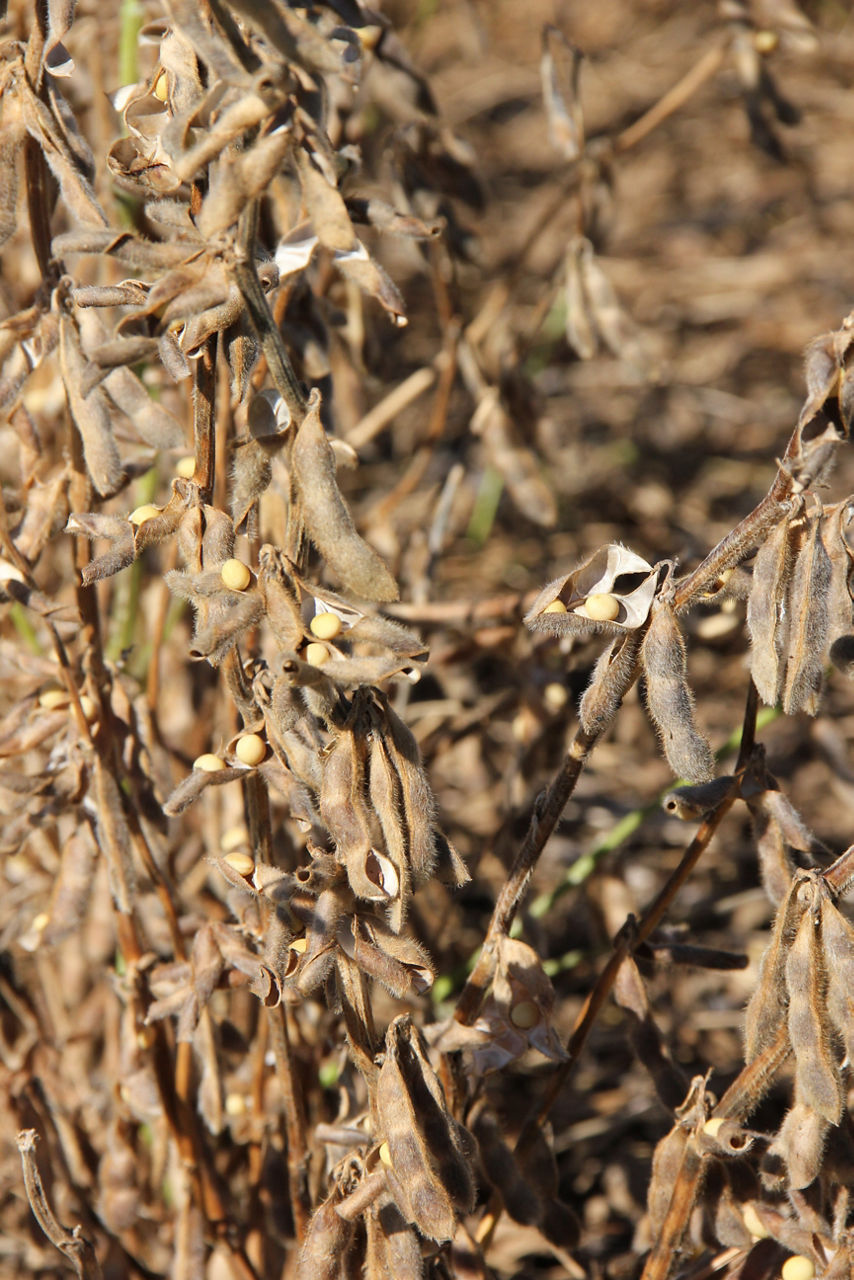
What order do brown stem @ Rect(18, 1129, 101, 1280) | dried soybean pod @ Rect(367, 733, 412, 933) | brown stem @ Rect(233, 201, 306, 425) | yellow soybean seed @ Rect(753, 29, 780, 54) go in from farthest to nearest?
yellow soybean seed @ Rect(753, 29, 780, 54)
brown stem @ Rect(18, 1129, 101, 1280)
dried soybean pod @ Rect(367, 733, 412, 933)
brown stem @ Rect(233, 201, 306, 425)

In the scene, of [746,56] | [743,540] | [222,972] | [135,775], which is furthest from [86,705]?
[746,56]

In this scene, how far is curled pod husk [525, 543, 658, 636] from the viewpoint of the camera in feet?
4.13

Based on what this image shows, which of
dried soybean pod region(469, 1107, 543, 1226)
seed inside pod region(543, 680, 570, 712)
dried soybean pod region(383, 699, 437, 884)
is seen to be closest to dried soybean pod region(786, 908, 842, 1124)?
dried soybean pod region(383, 699, 437, 884)

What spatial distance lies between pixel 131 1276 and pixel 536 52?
17.1 feet

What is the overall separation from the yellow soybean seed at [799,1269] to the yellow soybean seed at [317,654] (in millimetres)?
892

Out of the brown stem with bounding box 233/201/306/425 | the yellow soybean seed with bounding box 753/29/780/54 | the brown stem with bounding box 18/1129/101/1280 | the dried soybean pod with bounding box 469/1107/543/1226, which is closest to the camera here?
the brown stem with bounding box 233/201/306/425

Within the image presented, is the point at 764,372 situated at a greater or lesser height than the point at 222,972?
lesser

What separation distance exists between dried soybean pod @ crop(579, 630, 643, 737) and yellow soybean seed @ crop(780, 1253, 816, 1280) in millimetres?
659

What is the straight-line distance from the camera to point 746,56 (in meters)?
2.62

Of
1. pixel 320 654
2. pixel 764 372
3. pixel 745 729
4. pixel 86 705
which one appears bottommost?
pixel 764 372

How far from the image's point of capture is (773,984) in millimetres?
1292

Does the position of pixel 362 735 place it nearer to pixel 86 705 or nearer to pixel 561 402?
pixel 86 705

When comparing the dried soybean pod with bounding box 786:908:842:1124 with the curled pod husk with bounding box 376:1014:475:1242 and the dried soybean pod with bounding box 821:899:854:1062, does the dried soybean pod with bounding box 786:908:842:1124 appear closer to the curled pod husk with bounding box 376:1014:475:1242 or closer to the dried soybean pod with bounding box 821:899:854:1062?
the dried soybean pod with bounding box 821:899:854:1062

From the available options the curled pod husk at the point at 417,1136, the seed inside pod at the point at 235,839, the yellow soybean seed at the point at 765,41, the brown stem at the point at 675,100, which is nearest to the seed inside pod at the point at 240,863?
the curled pod husk at the point at 417,1136
